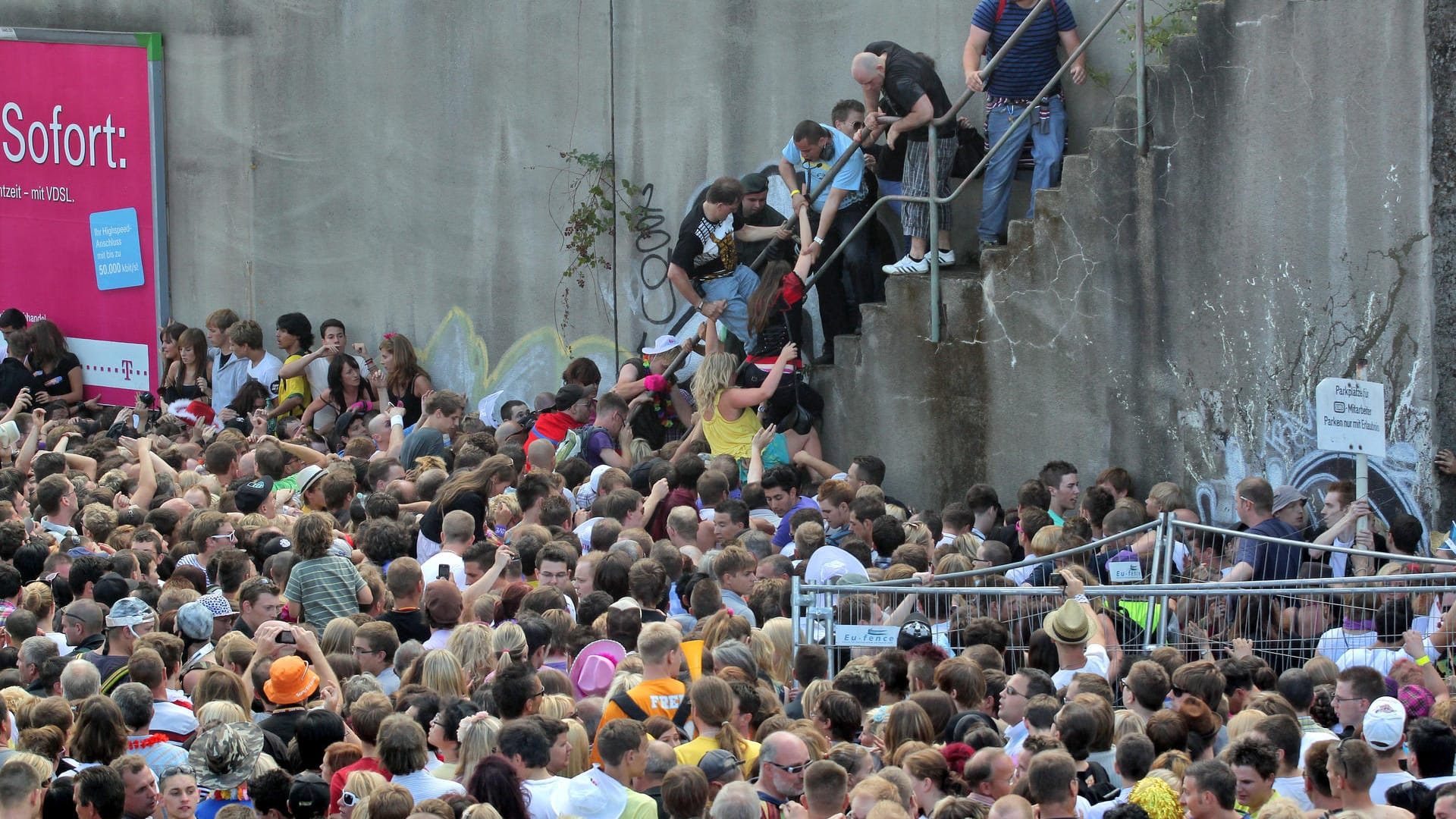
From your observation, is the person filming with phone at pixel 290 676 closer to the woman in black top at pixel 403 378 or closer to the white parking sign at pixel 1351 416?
the white parking sign at pixel 1351 416

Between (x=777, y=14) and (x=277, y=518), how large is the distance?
20.7 ft

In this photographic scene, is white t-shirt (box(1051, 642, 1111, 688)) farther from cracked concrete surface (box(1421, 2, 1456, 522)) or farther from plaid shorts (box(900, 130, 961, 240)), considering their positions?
plaid shorts (box(900, 130, 961, 240))

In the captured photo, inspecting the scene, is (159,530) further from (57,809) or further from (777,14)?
(777,14)

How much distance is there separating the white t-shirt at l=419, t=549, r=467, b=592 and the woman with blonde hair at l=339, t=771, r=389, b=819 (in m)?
3.26

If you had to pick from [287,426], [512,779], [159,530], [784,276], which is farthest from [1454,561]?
[287,426]

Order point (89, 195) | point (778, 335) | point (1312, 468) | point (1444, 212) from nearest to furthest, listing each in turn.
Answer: point (1444, 212)
point (1312, 468)
point (778, 335)
point (89, 195)

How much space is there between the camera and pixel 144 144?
18.9 metres

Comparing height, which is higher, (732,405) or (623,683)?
(732,405)

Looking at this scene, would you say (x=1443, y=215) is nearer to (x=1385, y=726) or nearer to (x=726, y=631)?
(x=1385, y=726)

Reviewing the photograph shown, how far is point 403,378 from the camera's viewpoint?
1614cm

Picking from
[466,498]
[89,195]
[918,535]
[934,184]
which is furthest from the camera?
[89,195]

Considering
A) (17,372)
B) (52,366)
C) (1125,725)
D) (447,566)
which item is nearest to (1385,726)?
(1125,725)

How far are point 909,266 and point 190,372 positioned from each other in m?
8.67

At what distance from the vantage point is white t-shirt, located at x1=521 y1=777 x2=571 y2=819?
5.99 m
